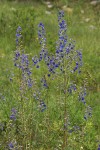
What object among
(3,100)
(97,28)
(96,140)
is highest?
(97,28)

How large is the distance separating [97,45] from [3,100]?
3.49m

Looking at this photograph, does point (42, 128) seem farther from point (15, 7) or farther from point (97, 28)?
point (15, 7)

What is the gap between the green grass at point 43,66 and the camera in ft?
13.3

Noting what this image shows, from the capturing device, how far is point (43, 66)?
Answer: 5.68 meters

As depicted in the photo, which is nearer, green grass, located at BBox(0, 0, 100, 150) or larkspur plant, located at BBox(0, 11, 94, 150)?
larkspur plant, located at BBox(0, 11, 94, 150)

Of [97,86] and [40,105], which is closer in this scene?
[40,105]

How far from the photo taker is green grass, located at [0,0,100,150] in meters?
4.05

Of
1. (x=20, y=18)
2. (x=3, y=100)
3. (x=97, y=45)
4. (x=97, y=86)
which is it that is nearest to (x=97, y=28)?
(x=97, y=45)

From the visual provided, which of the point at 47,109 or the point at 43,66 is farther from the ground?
the point at 43,66

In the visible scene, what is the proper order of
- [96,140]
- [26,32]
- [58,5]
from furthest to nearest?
[58,5] < [26,32] < [96,140]

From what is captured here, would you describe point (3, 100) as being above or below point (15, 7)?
below

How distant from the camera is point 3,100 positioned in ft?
15.0

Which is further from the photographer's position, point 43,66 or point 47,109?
point 43,66

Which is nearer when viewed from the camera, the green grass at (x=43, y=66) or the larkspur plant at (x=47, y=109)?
the larkspur plant at (x=47, y=109)
